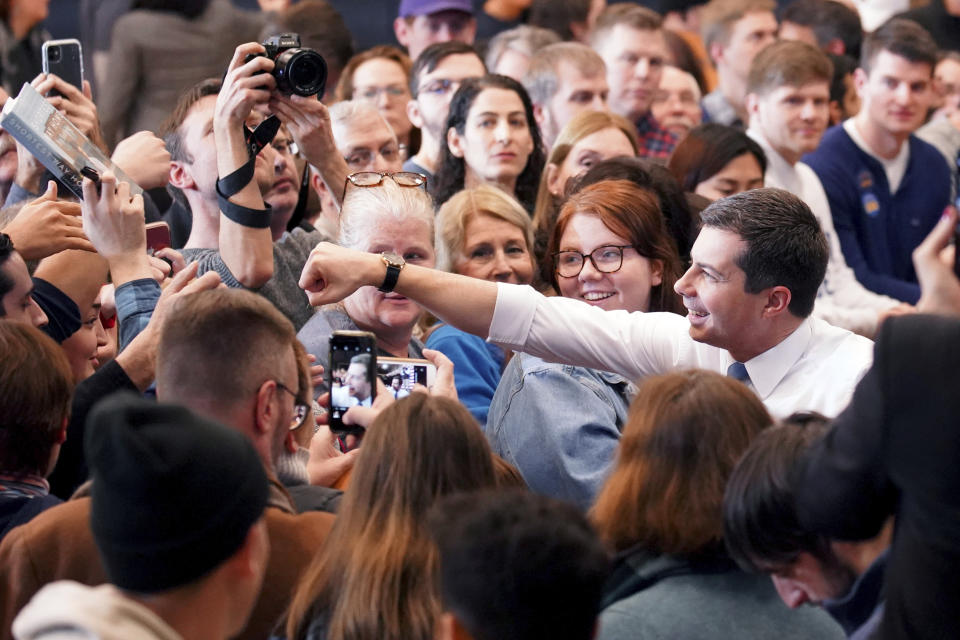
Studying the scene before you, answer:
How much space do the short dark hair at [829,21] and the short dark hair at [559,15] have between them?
1217mm

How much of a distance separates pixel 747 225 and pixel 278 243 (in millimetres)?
1390

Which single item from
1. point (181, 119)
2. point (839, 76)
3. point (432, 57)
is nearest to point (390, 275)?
point (181, 119)

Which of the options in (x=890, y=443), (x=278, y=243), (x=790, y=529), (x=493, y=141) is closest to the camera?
(x=890, y=443)

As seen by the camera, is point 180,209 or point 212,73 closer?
point 180,209

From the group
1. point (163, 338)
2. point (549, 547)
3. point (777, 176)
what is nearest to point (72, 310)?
point (163, 338)

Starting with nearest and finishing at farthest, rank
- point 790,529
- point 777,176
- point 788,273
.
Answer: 1. point 790,529
2. point 788,273
3. point 777,176

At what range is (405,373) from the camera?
2.76 meters

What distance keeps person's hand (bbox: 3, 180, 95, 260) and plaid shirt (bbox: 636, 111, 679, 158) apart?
142 inches

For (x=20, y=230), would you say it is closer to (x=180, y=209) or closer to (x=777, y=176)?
(x=180, y=209)

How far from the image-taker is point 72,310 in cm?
300

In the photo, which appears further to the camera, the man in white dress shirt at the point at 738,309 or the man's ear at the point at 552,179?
the man's ear at the point at 552,179

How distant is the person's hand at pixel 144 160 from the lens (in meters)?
3.55

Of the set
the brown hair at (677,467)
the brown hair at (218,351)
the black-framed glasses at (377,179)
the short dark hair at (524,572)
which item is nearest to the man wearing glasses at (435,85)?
the black-framed glasses at (377,179)

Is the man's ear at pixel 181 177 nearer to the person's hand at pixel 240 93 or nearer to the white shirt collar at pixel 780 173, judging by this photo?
the person's hand at pixel 240 93
